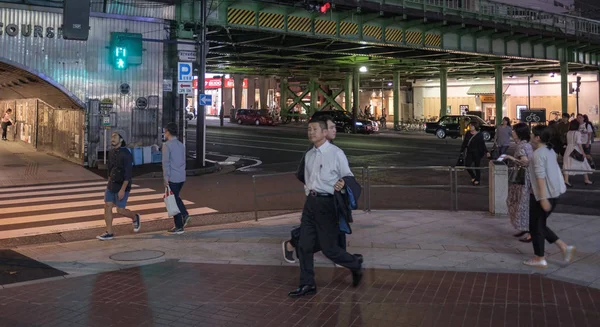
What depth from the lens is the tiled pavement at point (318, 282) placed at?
215 inches

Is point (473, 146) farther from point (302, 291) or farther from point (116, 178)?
point (302, 291)

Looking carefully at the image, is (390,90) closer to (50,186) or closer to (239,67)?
(239,67)

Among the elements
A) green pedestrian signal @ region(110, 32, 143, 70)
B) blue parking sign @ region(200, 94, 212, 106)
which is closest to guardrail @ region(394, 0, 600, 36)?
blue parking sign @ region(200, 94, 212, 106)

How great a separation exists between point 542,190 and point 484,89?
59.4 metres

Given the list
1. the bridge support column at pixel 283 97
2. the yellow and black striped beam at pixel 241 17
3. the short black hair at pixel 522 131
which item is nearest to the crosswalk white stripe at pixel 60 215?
the short black hair at pixel 522 131

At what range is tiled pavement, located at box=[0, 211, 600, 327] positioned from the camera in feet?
17.9

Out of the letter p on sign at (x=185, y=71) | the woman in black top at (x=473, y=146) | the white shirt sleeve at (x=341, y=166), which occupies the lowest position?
the white shirt sleeve at (x=341, y=166)

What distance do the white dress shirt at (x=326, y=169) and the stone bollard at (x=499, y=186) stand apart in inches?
229

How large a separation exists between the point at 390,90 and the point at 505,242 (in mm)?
65598

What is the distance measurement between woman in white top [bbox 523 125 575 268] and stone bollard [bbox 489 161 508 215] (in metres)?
3.63

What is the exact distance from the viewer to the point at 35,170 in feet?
63.2

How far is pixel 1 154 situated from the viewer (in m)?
24.0

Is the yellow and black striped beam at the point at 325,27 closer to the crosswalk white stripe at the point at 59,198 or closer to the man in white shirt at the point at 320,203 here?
the crosswalk white stripe at the point at 59,198

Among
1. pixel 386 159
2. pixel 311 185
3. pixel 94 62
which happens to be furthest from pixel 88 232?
pixel 386 159
